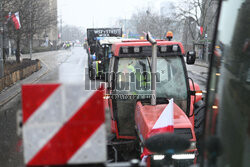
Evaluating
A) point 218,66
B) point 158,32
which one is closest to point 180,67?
point 218,66

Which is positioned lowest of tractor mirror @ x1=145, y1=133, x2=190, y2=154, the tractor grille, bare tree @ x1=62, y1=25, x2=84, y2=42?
bare tree @ x1=62, y1=25, x2=84, y2=42

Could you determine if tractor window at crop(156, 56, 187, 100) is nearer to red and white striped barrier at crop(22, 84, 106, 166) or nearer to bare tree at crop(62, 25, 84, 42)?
red and white striped barrier at crop(22, 84, 106, 166)

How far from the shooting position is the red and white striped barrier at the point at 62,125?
1.69 meters

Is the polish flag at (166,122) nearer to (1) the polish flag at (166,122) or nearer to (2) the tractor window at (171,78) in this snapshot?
(1) the polish flag at (166,122)

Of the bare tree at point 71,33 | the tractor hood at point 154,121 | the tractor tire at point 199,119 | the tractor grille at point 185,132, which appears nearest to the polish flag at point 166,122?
the tractor hood at point 154,121

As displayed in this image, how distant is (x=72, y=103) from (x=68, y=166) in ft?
1.28

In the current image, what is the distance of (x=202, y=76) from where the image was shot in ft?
79.2

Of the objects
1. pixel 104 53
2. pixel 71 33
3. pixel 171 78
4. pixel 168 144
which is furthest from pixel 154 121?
pixel 71 33

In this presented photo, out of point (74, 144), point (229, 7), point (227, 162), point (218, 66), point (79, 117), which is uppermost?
point (229, 7)

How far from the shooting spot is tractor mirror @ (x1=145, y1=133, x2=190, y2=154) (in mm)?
1999

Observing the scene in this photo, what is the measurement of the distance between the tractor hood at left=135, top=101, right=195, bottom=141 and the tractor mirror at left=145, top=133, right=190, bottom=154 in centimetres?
184

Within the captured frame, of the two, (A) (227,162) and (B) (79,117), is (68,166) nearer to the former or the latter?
(B) (79,117)

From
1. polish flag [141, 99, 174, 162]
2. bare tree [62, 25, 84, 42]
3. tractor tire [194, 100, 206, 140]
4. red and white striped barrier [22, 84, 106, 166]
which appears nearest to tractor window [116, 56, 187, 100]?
tractor tire [194, 100, 206, 140]

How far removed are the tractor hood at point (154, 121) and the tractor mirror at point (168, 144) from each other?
1.84 meters
